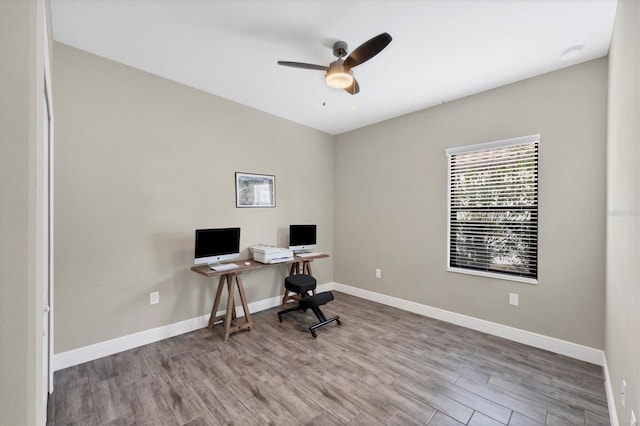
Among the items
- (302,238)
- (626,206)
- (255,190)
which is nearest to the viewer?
(626,206)

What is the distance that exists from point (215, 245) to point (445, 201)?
288 centimetres

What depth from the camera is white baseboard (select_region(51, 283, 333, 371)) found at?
237 centimetres

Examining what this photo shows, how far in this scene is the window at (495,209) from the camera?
2873mm

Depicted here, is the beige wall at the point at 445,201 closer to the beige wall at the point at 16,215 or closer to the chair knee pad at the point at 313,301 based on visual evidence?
the chair knee pad at the point at 313,301

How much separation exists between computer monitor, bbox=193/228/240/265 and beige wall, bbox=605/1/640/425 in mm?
3140

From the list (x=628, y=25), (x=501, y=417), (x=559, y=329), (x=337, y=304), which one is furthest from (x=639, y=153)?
(x=337, y=304)

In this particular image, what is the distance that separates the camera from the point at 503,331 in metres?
3.00

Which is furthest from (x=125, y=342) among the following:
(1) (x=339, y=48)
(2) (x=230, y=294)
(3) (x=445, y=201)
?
(3) (x=445, y=201)

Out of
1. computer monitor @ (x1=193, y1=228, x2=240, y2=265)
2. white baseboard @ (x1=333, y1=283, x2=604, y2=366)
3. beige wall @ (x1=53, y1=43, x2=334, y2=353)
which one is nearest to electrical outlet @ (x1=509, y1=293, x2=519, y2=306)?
white baseboard @ (x1=333, y1=283, x2=604, y2=366)

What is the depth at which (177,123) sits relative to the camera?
3.05 meters

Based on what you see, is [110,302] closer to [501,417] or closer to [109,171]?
[109,171]

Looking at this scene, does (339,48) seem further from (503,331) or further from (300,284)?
(503,331)

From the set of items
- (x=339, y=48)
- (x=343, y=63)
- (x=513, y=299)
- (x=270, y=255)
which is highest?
(x=339, y=48)

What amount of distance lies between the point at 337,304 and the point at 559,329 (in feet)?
8.33
